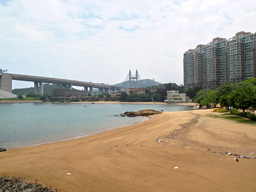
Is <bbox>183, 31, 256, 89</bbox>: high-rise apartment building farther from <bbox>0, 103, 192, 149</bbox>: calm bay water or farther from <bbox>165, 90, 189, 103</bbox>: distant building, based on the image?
<bbox>0, 103, 192, 149</bbox>: calm bay water

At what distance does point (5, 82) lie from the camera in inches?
4601

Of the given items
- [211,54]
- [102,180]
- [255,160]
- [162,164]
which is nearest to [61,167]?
[102,180]

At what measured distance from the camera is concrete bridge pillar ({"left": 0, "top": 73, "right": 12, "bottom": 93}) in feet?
378

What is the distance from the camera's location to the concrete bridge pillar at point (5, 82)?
378 feet

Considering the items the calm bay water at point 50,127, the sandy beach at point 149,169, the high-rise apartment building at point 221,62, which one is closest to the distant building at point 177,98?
the high-rise apartment building at point 221,62

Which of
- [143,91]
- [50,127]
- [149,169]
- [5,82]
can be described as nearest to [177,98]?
[143,91]

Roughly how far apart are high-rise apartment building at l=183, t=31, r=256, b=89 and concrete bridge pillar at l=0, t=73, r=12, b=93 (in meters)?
125

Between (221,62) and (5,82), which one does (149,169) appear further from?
(5,82)

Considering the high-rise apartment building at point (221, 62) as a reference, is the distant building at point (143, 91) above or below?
below

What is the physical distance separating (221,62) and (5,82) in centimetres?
13993

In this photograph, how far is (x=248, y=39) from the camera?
82188mm

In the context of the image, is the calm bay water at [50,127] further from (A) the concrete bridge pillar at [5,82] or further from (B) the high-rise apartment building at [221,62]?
(A) the concrete bridge pillar at [5,82]

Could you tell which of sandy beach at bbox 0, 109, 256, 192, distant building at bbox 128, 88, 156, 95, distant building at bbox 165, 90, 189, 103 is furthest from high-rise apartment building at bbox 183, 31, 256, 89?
sandy beach at bbox 0, 109, 256, 192

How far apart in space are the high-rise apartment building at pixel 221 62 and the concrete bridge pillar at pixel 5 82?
125 metres
